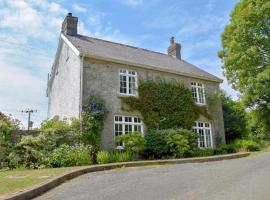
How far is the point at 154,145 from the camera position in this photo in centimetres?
1834

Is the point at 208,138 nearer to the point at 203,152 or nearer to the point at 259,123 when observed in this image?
the point at 203,152

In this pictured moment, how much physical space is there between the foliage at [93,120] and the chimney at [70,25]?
22.9ft

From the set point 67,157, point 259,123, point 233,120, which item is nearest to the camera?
point 67,157

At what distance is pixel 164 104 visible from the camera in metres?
21.1

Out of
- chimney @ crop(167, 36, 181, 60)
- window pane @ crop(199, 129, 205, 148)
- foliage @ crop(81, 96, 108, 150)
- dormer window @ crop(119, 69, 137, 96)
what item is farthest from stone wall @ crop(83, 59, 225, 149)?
chimney @ crop(167, 36, 181, 60)

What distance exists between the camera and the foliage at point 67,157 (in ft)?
48.3

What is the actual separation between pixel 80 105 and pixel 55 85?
7084mm

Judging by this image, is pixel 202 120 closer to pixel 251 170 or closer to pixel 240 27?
pixel 240 27

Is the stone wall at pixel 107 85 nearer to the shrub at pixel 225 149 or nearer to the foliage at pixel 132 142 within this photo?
the foliage at pixel 132 142

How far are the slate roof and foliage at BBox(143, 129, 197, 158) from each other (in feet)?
17.4

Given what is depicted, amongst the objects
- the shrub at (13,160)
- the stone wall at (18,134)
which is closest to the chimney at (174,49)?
the stone wall at (18,134)

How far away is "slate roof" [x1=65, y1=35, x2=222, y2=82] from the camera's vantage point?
20.5m

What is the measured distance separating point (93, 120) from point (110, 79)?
3.39m

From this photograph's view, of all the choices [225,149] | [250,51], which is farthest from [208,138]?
→ [250,51]
